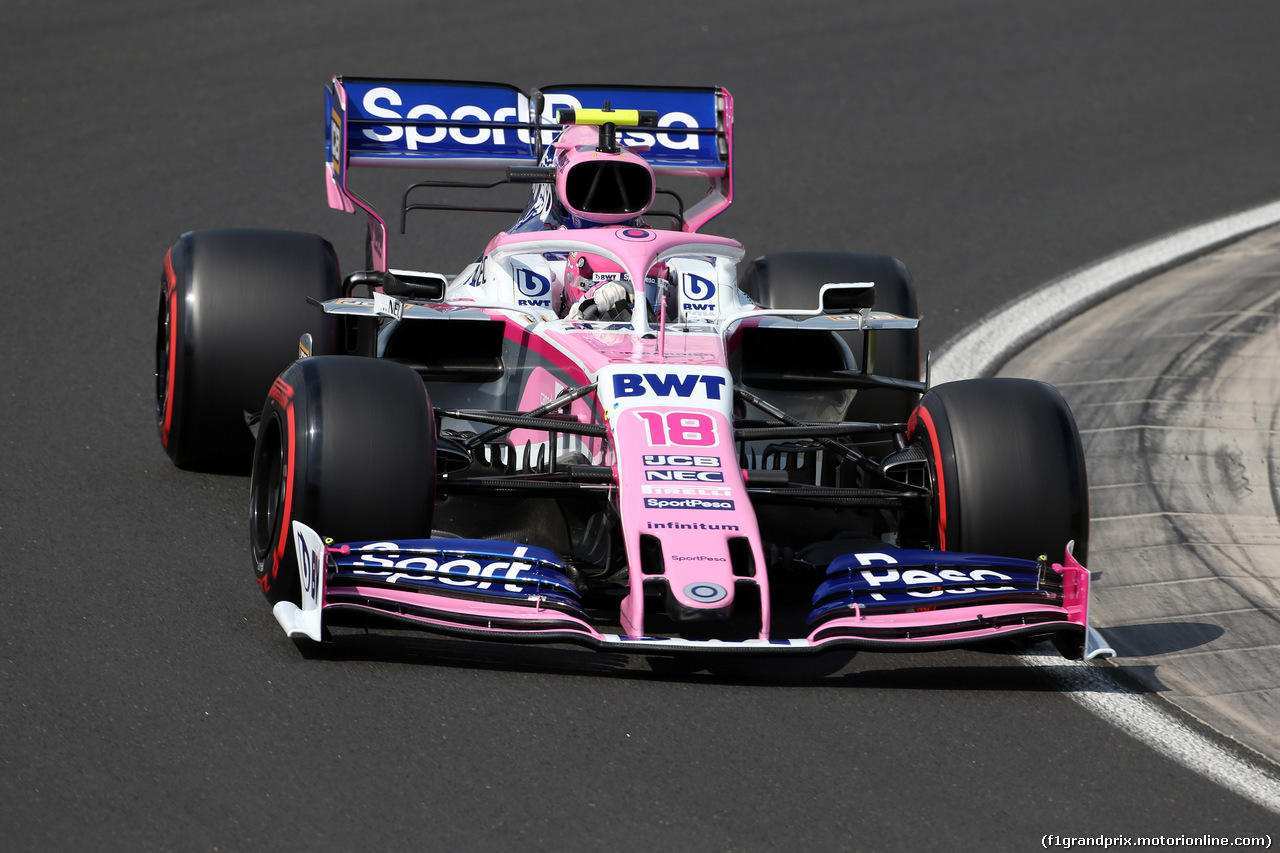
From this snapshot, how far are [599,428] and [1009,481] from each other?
140cm

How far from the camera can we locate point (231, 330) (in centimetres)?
754

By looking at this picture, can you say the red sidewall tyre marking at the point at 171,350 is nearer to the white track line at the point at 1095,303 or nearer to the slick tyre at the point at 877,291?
the slick tyre at the point at 877,291

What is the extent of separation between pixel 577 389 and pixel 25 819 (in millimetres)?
2538

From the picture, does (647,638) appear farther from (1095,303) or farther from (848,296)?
(1095,303)

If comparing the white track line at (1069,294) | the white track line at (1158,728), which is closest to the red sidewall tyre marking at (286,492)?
the white track line at (1158,728)

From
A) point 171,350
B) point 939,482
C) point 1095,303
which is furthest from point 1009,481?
point 1095,303

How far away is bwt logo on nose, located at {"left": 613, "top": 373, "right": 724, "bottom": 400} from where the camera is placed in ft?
19.8

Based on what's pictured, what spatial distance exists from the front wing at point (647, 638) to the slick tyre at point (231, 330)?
6.80 feet

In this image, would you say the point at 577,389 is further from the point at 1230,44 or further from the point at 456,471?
the point at 1230,44

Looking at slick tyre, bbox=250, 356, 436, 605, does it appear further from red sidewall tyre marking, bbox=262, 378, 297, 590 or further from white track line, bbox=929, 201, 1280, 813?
white track line, bbox=929, 201, 1280, 813

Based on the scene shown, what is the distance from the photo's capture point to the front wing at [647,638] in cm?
529

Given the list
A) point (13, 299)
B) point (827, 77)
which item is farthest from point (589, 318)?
point (827, 77)

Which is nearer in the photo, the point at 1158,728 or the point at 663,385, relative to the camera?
the point at 1158,728

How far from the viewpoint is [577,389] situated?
6277mm
